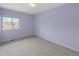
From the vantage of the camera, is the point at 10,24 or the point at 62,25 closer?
the point at 10,24

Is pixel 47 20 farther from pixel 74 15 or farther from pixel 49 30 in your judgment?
pixel 74 15

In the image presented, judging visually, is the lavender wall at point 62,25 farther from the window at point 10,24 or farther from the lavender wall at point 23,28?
the window at point 10,24

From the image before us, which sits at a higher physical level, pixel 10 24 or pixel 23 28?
pixel 10 24

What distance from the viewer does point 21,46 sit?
123 inches

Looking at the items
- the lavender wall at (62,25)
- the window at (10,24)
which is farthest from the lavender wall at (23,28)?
the lavender wall at (62,25)

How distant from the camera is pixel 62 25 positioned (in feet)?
11.7

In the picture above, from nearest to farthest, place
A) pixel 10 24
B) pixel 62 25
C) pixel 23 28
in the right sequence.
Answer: pixel 10 24
pixel 23 28
pixel 62 25

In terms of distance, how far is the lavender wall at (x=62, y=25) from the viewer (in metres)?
2.97

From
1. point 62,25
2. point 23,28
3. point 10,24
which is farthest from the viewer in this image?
point 62,25

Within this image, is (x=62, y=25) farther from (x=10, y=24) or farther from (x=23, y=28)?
(x=10, y=24)

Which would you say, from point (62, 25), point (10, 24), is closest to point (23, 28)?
point (10, 24)

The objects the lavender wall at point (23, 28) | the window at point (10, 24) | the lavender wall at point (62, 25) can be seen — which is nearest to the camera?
the window at point (10, 24)

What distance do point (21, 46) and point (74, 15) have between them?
2.04m

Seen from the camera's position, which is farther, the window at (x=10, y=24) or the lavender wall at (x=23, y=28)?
the lavender wall at (x=23, y=28)
